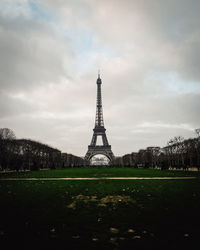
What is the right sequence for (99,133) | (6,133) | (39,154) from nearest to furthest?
(6,133), (39,154), (99,133)

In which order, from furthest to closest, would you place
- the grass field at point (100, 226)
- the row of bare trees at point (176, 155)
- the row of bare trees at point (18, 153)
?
the row of bare trees at point (176, 155)
the row of bare trees at point (18, 153)
the grass field at point (100, 226)

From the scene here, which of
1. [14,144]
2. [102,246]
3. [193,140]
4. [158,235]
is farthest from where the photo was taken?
[193,140]

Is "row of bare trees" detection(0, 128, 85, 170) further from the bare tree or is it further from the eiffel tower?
the eiffel tower

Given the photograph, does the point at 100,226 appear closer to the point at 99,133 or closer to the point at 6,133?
the point at 6,133

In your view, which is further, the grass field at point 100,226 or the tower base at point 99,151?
the tower base at point 99,151

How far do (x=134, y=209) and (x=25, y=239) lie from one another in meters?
4.39

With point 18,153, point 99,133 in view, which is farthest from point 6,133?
point 99,133

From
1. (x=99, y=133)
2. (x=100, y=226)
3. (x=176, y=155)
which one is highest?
(x=99, y=133)

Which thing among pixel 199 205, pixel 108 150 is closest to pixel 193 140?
pixel 108 150

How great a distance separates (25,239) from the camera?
491 centimetres

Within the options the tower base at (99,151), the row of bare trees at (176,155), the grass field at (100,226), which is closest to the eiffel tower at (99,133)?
the tower base at (99,151)

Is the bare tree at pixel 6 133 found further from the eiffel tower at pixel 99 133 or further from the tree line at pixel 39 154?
the eiffel tower at pixel 99 133

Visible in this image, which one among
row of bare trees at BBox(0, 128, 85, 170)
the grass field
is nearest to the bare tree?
row of bare trees at BBox(0, 128, 85, 170)

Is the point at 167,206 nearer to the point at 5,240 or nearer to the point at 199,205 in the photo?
the point at 199,205
